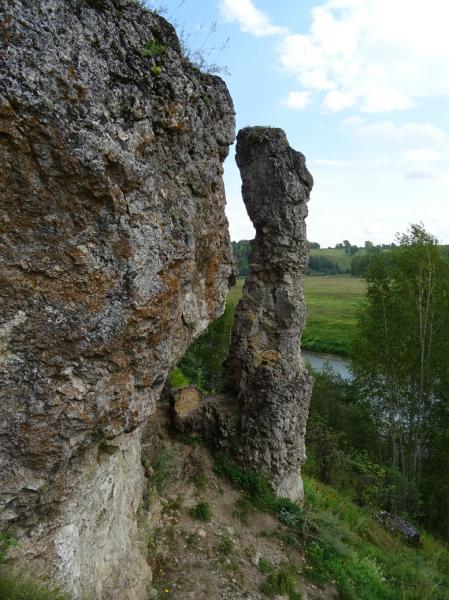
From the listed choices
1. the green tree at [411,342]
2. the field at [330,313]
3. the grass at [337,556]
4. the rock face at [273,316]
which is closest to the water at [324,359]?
the field at [330,313]

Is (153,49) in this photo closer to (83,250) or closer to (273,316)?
(83,250)

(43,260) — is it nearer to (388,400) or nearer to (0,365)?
(0,365)

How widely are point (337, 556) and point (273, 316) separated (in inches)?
210

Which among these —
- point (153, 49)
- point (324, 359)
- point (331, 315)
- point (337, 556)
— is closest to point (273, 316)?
point (337, 556)

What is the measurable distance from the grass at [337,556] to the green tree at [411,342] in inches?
354

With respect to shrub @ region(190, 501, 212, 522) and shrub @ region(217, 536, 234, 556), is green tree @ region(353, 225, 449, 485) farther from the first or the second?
shrub @ region(217, 536, 234, 556)

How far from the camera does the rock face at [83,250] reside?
395 cm

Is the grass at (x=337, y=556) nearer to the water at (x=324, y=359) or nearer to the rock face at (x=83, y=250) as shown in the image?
the rock face at (x=83, y=250)

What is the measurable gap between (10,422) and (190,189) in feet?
11.5

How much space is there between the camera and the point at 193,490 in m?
9.37

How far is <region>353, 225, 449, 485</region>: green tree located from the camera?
2019 centimetres

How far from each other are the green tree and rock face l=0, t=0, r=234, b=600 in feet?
56.1

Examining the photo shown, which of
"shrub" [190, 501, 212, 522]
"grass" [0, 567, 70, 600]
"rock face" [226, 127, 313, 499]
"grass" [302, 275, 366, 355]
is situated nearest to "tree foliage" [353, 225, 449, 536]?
"grass" [302, 275, 366, 355]

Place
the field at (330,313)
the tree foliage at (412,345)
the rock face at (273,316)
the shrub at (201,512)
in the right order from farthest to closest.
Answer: the field at (330,313) → the tree foliage at (412,345) → the rock face at (273,316) → the shrub at (201,512)
